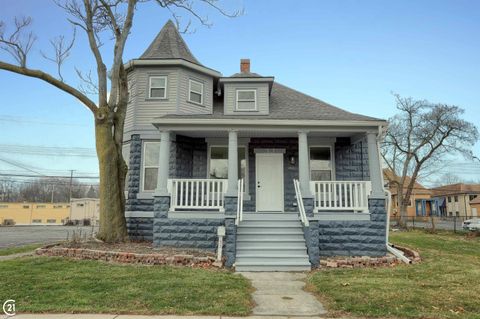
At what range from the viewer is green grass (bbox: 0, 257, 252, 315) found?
4.39 m

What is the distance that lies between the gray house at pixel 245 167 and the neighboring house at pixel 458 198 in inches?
1758

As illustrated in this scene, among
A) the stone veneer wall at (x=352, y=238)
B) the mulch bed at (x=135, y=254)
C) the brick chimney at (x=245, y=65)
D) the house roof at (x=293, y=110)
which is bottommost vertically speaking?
the mulch bed at (x=135, y=254)

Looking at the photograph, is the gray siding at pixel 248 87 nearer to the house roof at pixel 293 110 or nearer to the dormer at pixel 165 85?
the house roof at pixel 293 110

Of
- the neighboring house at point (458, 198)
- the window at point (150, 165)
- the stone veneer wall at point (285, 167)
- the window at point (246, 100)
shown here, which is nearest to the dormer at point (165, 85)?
the window at point (150, 165)

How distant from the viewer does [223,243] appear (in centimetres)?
885

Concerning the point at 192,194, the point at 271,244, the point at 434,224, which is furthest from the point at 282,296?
the point at 434,224

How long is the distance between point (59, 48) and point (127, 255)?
7842 mm

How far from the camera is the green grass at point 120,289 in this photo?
439cm

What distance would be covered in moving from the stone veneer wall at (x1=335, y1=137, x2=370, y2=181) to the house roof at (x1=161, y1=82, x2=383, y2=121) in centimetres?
120

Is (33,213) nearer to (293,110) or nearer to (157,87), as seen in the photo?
(157,87)

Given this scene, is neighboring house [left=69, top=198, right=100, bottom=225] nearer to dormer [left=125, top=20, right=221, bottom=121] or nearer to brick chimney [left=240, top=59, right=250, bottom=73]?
dormer [left=125, top=20, right=221, bottom=121]

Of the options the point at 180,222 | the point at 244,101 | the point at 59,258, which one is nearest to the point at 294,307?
the point at 180,222

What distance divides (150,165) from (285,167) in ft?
15.7

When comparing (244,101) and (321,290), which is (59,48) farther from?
(321,290)
